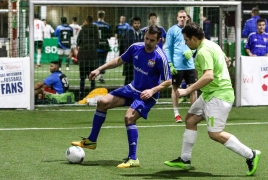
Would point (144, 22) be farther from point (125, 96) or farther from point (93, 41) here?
point (125, 96)

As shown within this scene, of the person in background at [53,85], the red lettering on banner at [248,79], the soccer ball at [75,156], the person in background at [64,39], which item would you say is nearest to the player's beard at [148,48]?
the soccer ball at [75,156]

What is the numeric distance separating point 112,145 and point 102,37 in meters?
8.96

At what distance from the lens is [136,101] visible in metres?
9.28

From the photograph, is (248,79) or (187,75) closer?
(187,75)

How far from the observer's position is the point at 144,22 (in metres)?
24.0

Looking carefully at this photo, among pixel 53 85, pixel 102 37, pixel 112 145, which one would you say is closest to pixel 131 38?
pixel 102 37

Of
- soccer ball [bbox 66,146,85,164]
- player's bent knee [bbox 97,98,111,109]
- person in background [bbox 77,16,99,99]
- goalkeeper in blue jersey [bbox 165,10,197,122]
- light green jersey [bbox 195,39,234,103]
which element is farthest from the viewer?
person in background [bbox 77,16,99,99]

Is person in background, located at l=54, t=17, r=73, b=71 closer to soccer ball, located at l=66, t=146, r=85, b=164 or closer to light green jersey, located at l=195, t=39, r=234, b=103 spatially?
soccer ball, located at l=66, t=146, r=85, b=164

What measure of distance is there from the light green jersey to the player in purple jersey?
32.0 inches

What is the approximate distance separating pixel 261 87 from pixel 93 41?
4.45 m

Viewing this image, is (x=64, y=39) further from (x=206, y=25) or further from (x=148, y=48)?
(x=148, y=48)

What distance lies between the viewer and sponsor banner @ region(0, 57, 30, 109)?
15211mm

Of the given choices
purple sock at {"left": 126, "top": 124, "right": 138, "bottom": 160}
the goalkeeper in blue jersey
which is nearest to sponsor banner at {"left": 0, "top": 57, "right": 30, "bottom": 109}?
the goalkeeper in blue jersey

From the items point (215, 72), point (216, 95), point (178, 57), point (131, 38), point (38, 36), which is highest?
point (38, 36)
